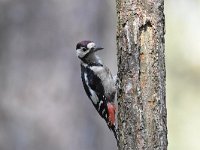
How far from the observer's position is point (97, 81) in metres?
6.23

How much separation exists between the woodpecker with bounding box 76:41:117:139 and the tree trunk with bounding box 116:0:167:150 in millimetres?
1396

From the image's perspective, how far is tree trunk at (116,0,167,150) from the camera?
4.48m

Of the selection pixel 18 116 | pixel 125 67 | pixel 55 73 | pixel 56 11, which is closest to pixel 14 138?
pixel 18 116

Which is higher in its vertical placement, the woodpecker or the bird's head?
the bird's head

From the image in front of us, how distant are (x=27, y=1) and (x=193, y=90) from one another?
8729mm

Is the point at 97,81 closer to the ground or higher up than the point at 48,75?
higher up

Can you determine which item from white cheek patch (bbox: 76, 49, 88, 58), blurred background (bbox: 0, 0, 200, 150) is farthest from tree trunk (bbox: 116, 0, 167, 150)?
blurred background (bbox: 0, 0, 200, 150)

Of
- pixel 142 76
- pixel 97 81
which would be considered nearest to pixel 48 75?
pixel 97 81

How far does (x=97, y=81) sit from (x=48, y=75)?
973 mm

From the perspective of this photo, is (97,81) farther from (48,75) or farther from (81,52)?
(48,75)

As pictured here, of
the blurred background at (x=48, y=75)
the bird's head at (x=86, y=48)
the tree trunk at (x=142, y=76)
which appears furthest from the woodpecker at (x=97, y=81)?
the tree trunk at (x=142, y=76)

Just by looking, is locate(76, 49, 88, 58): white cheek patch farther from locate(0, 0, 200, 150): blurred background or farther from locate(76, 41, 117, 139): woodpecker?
locate(0, 0, 200, 150): blurred background

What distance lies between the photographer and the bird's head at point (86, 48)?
238 inches

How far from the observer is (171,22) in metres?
15.4
